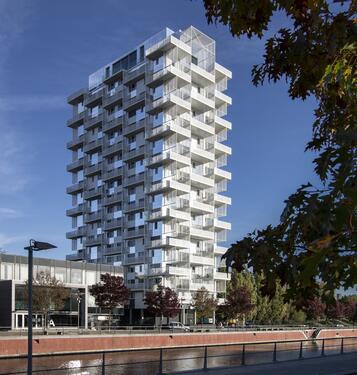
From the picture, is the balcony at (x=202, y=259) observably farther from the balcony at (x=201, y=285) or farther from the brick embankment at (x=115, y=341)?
the brick embankment at (x=115, y=341)

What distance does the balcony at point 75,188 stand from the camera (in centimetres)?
11101

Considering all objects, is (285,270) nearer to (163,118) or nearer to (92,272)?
(92,272)

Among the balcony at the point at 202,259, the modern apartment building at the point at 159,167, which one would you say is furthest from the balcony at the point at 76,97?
the balcony at the point at 202,259

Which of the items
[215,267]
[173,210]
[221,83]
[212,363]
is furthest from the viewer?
[221,83]

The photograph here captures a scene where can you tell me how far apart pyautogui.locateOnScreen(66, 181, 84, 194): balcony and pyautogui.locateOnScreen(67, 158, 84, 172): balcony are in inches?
118

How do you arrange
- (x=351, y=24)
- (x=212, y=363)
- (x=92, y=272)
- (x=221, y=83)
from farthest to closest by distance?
(x=221, y=83) → (x=92, y=272) → (x=212, y=363) → (x=351, y=24)

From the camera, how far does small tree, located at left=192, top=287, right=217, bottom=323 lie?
84.8 metres

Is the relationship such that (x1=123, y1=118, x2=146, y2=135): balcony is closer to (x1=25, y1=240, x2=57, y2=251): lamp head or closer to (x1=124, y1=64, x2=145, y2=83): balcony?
(x1=124, y1=64, x2=145, y2=83): balcony

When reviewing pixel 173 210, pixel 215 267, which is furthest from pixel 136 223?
pixel 215 267

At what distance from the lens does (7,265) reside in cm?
7656

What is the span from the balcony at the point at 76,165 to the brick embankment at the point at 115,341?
55289 mm

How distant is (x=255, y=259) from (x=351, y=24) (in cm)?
214

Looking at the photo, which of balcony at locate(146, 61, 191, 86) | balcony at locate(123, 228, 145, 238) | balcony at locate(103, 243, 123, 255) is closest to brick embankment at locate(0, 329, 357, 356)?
balcony at locate(123, 228, 145, 238)

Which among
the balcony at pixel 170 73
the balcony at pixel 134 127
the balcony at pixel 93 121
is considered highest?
the balcony at pixel 170 73
